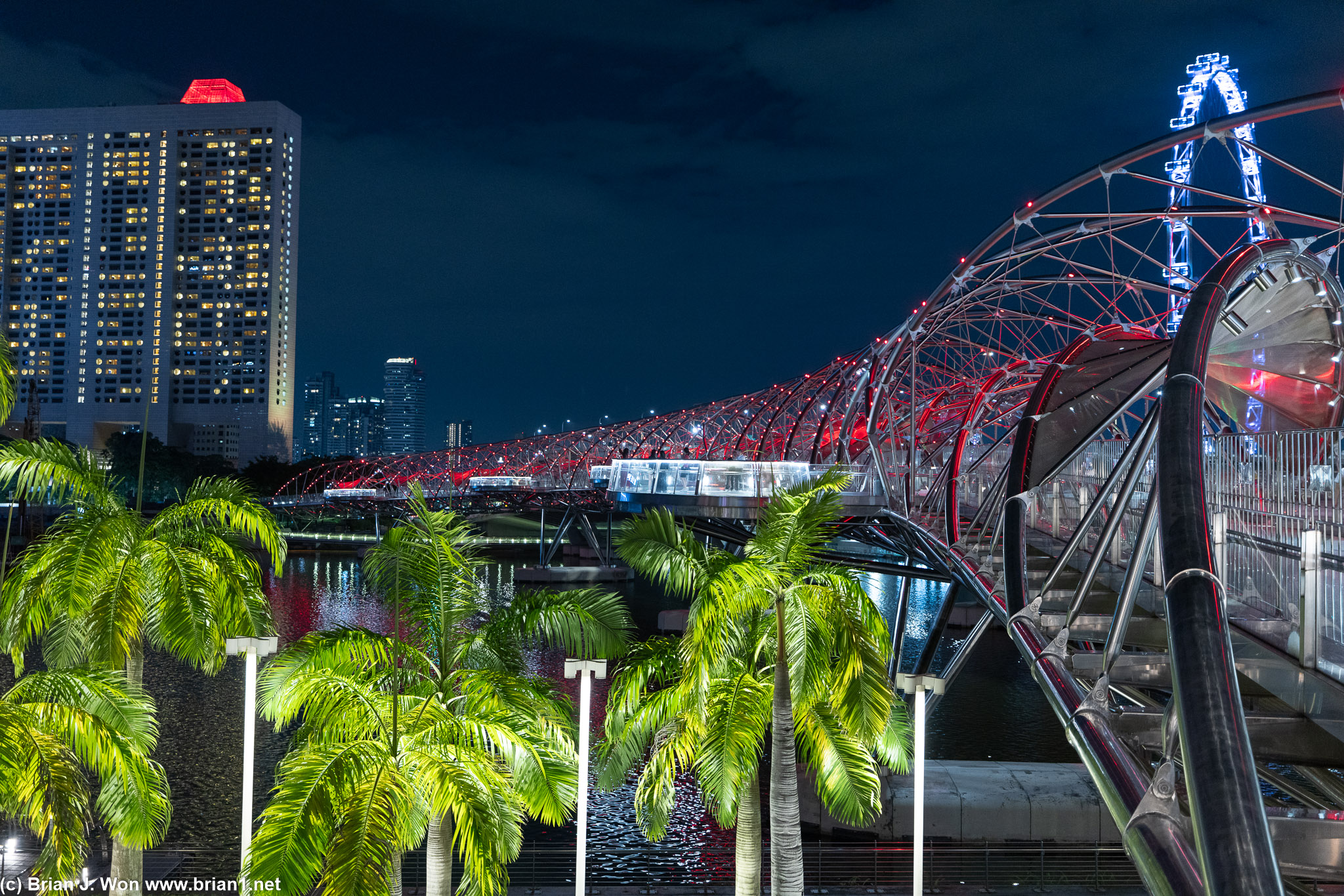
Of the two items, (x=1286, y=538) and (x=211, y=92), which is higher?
(x=211, y=92)

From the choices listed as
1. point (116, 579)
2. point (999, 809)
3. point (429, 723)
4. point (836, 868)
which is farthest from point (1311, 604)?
point (999, 809)

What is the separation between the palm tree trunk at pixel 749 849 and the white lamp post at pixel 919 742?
178 cm

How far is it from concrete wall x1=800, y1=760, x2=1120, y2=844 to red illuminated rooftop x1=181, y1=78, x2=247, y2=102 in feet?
582

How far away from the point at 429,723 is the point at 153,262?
560 ft

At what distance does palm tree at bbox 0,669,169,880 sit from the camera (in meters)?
8.83

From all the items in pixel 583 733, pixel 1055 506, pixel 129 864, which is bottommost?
pixel 129 864

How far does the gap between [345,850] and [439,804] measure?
81 cm

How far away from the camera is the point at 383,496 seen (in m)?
87.9

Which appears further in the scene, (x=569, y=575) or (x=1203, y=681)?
(x=569, y=575)

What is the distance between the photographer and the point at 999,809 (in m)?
18.1

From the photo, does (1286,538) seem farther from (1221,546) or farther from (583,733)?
(583,733)

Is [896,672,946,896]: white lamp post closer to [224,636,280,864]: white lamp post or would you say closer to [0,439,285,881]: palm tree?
[224,636,280,864]: white lamp post

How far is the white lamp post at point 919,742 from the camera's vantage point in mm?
10688

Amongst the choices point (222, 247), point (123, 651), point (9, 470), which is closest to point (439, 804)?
point (123, 651)
